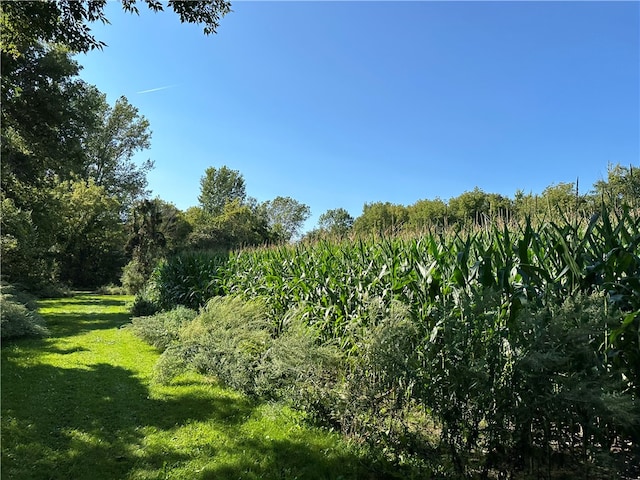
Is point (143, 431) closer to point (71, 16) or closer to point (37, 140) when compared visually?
point (71, 16)

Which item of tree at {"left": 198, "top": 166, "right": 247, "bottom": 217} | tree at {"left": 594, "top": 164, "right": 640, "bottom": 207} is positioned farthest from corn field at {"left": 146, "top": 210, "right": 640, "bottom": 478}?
tree at {"left": 198, "top": 166, "right": 247, "bottom": 217}

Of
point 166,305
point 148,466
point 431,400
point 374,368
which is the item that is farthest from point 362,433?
point 166,305

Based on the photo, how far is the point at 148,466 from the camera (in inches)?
122

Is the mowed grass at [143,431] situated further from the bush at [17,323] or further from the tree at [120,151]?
the tree at [120,151]

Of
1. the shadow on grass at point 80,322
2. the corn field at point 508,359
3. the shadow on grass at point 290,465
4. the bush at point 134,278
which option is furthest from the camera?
the bush at point 134,278

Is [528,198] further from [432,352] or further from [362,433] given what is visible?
[362,433]

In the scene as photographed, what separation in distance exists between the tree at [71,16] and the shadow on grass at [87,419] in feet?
15.6

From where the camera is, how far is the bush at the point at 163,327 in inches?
281

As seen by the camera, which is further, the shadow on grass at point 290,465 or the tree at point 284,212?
the tree at point 284,212

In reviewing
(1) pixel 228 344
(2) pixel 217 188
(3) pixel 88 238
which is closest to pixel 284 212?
(2) pixel 217 188

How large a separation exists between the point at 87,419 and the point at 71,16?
16.9 ft

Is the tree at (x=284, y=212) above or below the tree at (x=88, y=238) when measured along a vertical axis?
above

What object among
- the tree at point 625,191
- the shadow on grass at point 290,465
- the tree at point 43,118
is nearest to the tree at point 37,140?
the tree at point 43,118

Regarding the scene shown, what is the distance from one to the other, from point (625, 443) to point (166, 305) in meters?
11.0
